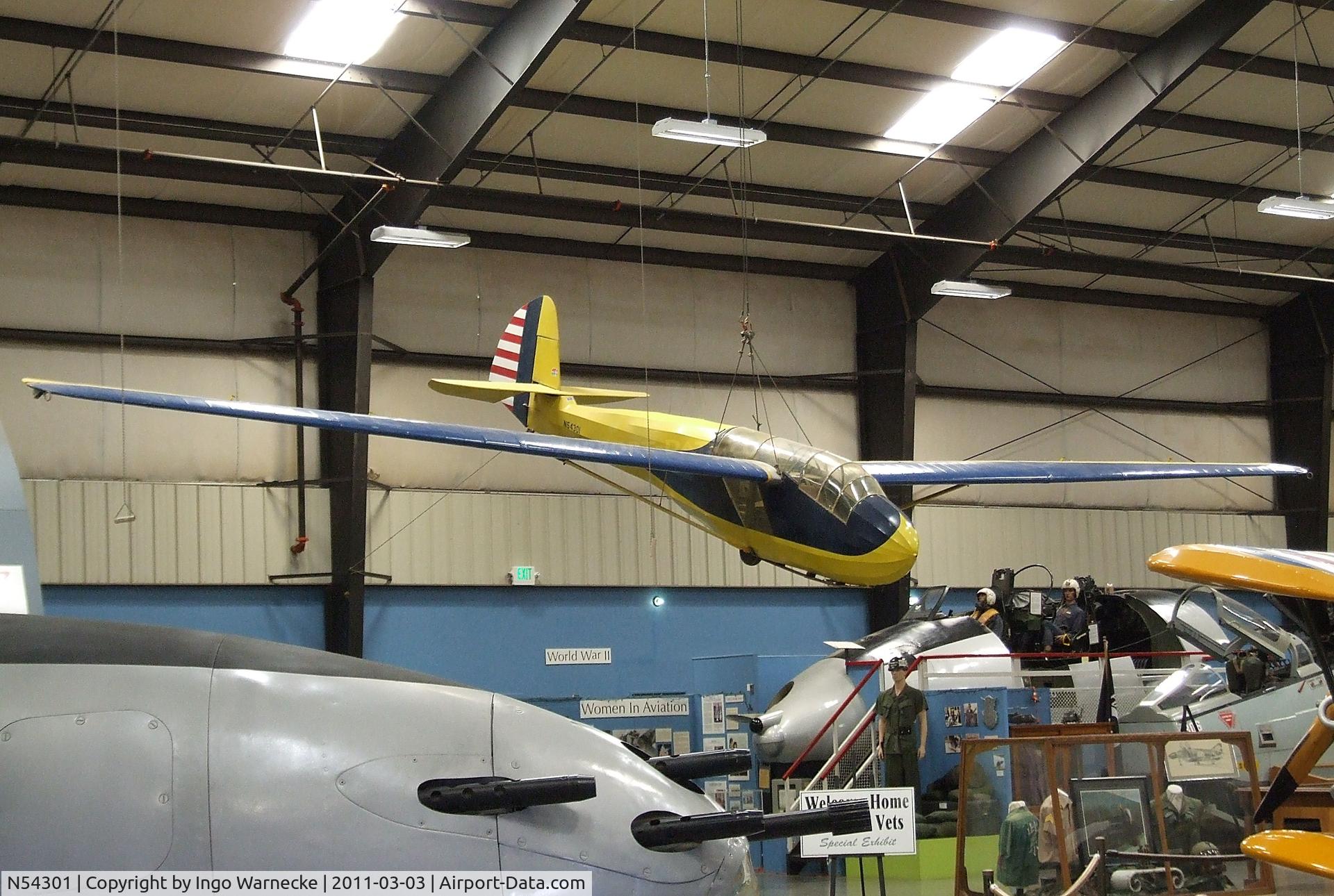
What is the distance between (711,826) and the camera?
3.25m

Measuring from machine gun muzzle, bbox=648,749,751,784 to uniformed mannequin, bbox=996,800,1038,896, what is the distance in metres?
3.94

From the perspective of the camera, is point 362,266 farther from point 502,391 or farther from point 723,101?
point 723,101

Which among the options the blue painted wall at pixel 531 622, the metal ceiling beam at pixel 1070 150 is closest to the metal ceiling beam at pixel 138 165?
the blue painted wall at pixel 531 622

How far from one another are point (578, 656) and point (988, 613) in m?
6.63

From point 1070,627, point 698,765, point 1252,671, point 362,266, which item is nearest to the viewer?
point 698,765

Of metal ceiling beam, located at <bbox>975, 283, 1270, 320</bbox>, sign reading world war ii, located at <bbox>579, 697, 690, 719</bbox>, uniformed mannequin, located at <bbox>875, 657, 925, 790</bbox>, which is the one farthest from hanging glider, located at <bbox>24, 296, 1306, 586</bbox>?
metal ceiling beam, located at <bbox>975, 283, 1270, 320</bbox>

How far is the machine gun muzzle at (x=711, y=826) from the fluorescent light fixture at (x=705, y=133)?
9877 mm

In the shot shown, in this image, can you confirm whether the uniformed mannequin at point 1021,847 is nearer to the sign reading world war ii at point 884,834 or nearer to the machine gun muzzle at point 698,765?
the sign reading world war ii at point 884,834

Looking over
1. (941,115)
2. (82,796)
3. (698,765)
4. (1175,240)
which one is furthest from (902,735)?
(1175,240)

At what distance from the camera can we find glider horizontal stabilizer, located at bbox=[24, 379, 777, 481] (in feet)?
36.7

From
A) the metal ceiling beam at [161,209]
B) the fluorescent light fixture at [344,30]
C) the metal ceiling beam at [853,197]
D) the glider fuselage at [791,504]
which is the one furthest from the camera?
the metal ceiling beam at [853,197]

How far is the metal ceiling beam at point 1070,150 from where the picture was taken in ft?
49.9

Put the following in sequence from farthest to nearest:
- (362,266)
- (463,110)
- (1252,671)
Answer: (362,266) < (463,110) < (1252,671)

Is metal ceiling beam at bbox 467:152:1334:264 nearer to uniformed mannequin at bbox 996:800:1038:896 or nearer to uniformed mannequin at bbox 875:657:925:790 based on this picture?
uniformed mannequin at bbox 875:657:925:790
